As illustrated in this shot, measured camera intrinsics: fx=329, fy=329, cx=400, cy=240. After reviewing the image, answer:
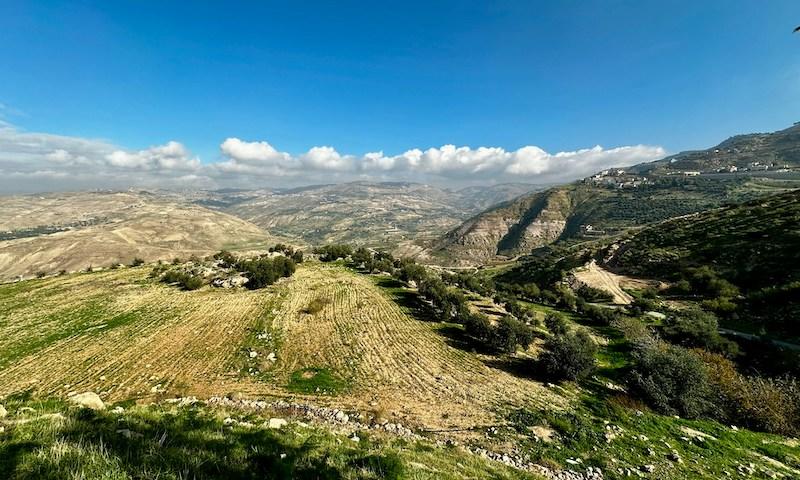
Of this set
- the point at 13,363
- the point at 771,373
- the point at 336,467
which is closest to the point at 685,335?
the point at 771,373

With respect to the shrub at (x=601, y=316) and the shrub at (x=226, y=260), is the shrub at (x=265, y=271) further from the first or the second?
the shrub at (x=601, y=316)

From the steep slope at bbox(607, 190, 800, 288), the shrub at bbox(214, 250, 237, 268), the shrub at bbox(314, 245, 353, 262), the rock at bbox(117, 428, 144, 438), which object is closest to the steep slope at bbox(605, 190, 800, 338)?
the steep slope at bbox(607, 190, 800, 288)

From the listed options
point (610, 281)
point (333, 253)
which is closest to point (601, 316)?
point (610, 281)

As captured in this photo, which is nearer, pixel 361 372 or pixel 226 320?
pixel 361 372

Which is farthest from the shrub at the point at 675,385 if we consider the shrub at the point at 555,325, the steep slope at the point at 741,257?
the steep slope at the point at 741,257

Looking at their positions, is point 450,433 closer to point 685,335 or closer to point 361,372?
point 361,372

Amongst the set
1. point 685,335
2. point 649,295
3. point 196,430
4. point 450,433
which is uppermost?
point 196,430
